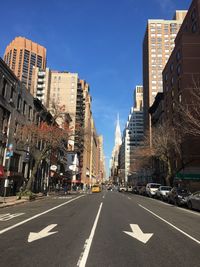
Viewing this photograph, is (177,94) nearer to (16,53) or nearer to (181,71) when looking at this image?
(181,71)

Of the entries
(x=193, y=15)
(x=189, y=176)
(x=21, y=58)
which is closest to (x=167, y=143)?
(x=189, y=176)

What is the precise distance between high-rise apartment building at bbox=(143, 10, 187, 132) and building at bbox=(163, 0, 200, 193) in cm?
4465

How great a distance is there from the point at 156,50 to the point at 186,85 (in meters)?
67.0

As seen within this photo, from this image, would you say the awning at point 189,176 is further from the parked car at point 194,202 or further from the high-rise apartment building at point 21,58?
the high-rise apartment building at point 21,58

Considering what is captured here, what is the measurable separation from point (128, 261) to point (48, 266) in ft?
5.92

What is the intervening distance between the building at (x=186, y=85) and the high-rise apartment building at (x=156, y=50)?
44.7 meters

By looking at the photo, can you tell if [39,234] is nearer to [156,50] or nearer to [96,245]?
[96,245]

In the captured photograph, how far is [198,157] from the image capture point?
53.5 m

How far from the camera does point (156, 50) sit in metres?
119

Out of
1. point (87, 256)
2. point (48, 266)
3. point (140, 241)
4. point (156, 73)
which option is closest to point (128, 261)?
point (87, 256)

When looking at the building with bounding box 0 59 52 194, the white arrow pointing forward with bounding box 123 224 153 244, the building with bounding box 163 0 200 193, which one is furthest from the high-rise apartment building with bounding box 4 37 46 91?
the white arrow pointing forward with bounding box 123 224 153 244

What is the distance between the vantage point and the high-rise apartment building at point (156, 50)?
118 metres

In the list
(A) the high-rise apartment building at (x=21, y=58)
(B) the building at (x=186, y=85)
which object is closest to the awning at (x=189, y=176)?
(B) the building at (x=186, y=85)

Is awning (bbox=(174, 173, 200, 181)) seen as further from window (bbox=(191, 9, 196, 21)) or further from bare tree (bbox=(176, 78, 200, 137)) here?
window (bbox=(191, 9, 196, 21))
